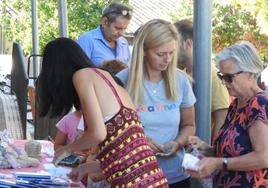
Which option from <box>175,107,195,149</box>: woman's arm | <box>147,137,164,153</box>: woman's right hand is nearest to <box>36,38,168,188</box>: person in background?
<box>147,137,164,153</box>: woman's right hand

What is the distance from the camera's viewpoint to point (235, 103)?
6.92ft

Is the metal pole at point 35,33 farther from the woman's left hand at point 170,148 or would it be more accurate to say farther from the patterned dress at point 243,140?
the patterned dress at point 243,140

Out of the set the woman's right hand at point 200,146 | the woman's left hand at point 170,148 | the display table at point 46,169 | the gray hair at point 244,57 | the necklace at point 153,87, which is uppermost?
the gray hair at point 244,57

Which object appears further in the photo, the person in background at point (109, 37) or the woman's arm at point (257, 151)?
the person in background at point (109, 37)

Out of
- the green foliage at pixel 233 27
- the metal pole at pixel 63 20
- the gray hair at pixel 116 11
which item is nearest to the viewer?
the gray hair at pixel 116 11

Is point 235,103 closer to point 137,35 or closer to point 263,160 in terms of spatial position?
point 263,160

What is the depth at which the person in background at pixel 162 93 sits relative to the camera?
2.30 meters

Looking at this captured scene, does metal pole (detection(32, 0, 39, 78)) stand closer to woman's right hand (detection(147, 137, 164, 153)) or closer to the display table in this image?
the display table

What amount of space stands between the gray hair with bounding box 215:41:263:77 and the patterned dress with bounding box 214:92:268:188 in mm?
102

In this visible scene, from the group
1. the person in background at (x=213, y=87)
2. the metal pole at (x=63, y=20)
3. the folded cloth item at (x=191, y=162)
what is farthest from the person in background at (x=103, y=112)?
the metal pole at (x=63, y=20)

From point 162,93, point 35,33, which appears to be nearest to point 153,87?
point 162,93

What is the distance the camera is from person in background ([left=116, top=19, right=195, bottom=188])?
230 centimetres

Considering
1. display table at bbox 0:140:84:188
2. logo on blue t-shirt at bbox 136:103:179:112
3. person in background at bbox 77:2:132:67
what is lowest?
display table at bbox 0:140:84:188

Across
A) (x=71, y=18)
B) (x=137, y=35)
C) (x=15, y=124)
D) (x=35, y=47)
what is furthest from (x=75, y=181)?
(x=71, y=18)
